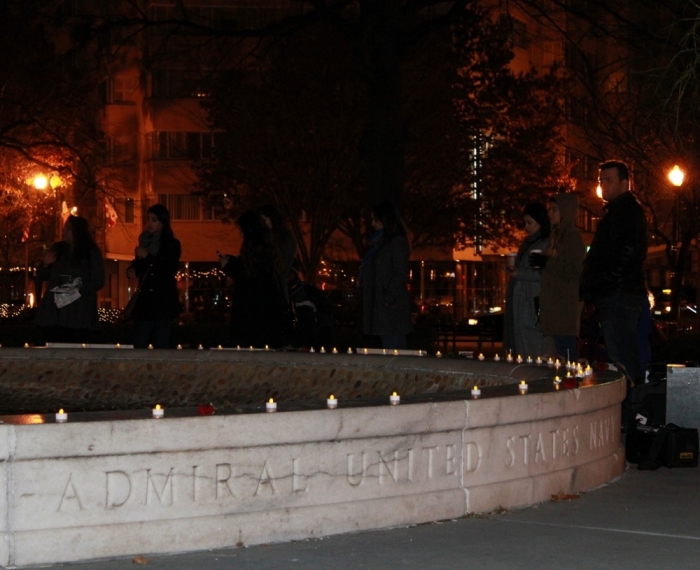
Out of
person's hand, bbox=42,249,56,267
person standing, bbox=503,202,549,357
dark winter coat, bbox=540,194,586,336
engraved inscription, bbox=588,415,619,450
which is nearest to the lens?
engraved inscription, bbox=588,415,619,450

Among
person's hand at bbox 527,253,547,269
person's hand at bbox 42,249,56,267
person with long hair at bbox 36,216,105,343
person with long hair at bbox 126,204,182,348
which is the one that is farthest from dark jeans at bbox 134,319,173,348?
person's hand at bbox 527,253,547,269

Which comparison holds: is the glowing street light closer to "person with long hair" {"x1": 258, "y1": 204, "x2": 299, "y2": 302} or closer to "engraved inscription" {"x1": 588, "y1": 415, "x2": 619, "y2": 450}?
"person with long hair" {"x1": 258, "y1": 204, "x2": 299, "y2": 302}

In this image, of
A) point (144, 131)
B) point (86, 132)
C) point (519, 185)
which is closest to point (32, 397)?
point (86, 132)

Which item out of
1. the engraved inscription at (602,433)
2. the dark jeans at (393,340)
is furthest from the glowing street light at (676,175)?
the engraved inscription at (602,433)

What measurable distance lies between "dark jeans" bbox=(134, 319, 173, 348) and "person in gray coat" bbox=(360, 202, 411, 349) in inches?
78.3

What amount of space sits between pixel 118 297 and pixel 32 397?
53564 mm

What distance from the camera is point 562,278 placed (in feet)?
37.7

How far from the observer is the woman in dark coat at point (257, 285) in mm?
12602

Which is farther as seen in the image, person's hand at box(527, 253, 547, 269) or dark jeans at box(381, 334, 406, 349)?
dark jeans at box(381, 334, 406, 349)

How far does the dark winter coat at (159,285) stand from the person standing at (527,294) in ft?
10.4

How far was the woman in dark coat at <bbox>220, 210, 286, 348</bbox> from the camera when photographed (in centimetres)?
1260

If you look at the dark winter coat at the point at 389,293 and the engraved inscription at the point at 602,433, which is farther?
the dark winter coat at the point at 389,293

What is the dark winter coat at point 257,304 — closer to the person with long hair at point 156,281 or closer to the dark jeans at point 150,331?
the person with long hair at point 156,281

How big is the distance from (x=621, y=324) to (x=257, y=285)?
3659 mm
